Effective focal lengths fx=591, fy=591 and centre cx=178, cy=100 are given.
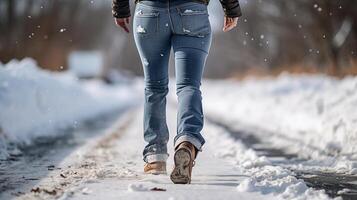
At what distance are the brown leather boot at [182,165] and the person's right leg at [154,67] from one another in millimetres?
431

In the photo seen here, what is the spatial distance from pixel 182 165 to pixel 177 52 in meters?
0.77

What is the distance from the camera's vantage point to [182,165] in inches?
134

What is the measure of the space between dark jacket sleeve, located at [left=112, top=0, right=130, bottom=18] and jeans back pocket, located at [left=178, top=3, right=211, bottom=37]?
0.44 metres

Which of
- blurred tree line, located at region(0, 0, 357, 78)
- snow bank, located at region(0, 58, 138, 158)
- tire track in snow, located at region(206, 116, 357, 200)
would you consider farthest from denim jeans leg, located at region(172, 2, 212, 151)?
blurred tree line, located at region(0, 0, 357, 78)

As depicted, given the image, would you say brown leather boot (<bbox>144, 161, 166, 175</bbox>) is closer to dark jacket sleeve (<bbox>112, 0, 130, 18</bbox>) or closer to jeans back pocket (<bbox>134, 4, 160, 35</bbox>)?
jeans back pocket (<bbox>134, 4, 160, 35</bbox>)

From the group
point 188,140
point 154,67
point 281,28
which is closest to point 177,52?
point 154,67

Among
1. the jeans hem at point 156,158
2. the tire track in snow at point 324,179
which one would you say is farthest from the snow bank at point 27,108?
the tire track in snow at point 324,179

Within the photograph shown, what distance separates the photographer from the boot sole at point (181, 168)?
3397 mm

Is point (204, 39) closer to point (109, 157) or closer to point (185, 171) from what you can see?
point (185, 171)

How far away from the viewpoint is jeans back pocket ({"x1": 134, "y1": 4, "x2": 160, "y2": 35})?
3.78 meters

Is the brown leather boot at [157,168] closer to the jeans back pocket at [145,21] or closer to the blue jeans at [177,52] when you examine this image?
the blue jeans at [177,52]

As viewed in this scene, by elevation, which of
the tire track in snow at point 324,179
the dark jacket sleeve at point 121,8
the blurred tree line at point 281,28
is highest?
the blurred tree line at point 281,28

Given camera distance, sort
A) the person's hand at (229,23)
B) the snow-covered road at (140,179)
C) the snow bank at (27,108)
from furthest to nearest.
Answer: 1. the snow bank at (27,108)
2. the person's hand at (229,23)
3. the snow-covered road at (140,179)

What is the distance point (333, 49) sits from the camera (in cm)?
2369
